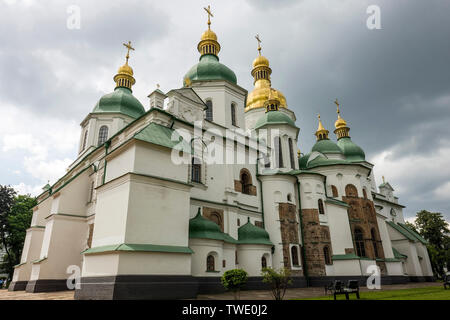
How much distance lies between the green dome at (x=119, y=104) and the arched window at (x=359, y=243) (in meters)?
21.8

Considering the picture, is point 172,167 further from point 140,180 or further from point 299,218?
point 299,218

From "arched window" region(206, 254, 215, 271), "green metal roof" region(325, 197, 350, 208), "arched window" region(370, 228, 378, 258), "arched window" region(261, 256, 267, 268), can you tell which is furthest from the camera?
"arched window" region(370, 228, 378, 258)

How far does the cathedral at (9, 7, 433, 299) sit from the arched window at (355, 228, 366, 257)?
0.40 ft

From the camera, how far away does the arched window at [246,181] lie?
70.9ft

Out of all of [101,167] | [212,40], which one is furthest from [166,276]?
[212,40]

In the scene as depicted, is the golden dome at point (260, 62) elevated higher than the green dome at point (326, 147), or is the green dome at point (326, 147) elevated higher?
the golden dome at point (260, 62)

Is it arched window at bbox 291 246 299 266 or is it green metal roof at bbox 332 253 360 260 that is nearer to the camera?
arched window at bbox 291 246 299 266

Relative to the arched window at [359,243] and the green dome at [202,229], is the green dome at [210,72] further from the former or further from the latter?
the arched window at [359,243]

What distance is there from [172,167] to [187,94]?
7.17 meters

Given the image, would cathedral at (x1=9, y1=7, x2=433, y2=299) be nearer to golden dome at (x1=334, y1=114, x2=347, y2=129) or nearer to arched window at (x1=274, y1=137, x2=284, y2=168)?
arched window at (x1=274, y1=137, x2=284, y2=168)

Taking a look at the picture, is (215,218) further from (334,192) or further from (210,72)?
(334,192)

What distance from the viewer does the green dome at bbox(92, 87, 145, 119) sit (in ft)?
86.0

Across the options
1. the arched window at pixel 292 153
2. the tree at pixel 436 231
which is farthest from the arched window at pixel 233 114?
the tree at pixel 436 231

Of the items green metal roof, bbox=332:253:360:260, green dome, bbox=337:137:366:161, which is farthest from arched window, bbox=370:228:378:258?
green dome, bbox=337:137:366:161
